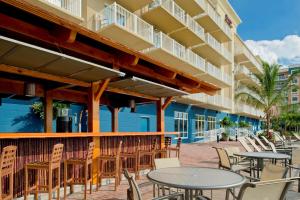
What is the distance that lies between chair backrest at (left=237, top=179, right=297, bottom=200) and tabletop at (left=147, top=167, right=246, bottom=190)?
0.25 metres

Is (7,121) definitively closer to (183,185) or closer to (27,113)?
(27,113)

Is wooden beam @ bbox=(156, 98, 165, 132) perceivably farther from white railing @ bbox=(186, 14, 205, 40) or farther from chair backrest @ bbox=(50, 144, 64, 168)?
white railing @ bbox=(186, 14, 205, 40)

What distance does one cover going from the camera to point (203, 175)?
3.96m

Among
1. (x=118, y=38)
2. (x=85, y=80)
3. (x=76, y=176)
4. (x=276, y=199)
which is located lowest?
(x=76, y=176)

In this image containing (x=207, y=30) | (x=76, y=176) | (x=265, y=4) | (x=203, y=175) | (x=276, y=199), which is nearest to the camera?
(x=276, y=199)

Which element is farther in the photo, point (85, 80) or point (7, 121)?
point (7, 121)

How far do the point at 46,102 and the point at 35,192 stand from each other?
3138 millimetres

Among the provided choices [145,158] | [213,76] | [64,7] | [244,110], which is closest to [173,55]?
[213,76]

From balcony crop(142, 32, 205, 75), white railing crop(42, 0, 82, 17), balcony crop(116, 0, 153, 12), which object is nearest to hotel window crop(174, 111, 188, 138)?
balcony crop(142, 32, 205, 75)

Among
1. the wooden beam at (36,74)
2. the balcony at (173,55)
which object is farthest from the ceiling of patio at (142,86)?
the balcony at (173,55)

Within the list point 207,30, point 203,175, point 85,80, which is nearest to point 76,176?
point 85,80

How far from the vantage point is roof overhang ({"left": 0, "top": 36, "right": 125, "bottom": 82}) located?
14.9ft

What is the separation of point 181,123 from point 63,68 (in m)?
20.1

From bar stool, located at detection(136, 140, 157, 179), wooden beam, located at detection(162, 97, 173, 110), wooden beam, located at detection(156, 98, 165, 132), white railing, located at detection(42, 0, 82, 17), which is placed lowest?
bar stool, located at detection(136, 140, 157, 179)
